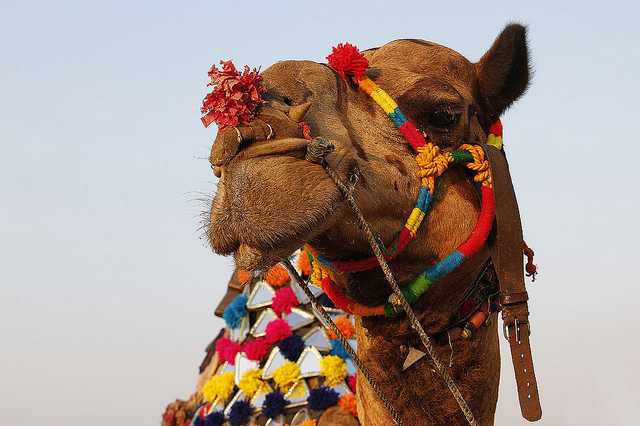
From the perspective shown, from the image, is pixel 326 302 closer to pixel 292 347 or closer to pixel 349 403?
pixel 292 347

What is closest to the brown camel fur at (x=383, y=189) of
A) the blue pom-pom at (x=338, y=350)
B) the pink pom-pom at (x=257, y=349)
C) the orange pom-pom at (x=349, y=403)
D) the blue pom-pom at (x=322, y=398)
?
the orange pom-pom at (x=349, y=403)

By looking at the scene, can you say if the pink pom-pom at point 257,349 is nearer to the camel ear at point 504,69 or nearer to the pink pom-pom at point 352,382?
the pink pom-pom at point 352,382

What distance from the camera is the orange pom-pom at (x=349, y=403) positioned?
519cm

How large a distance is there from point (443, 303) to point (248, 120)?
1.28 m

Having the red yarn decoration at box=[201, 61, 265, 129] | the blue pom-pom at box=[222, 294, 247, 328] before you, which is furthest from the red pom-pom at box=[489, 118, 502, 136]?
the blue pom-pom at box=[222, 294, 247, 328]

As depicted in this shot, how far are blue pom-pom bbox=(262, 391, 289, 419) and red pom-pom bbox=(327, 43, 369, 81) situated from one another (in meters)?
2.70

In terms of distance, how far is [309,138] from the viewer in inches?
125

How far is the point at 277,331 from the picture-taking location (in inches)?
242

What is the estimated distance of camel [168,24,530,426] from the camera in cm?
302

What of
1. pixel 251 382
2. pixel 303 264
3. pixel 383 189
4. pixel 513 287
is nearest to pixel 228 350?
pixel 251 382

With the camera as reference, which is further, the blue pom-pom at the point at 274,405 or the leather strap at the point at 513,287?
the blue pom-pom at the point at 274,405

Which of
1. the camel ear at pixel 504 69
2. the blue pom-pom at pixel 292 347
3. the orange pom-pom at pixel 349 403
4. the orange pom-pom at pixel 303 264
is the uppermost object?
the camel ear at pixel 504 69

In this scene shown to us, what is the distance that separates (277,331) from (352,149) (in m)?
2.93

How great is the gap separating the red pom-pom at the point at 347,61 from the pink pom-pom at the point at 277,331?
272 cm
